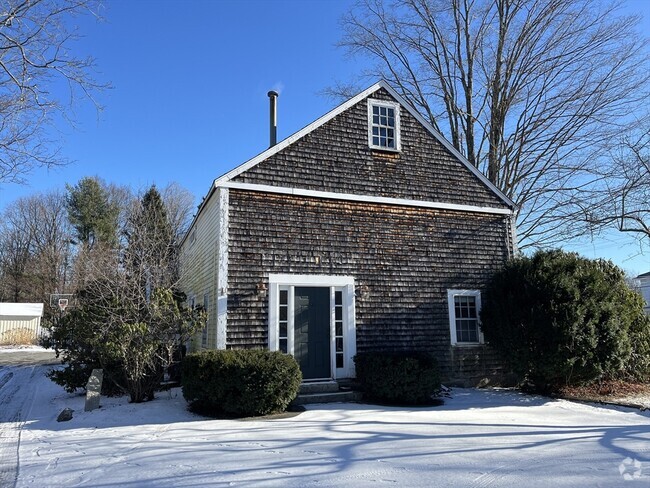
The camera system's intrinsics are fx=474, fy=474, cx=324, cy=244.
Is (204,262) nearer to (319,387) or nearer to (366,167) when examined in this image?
(319,387)

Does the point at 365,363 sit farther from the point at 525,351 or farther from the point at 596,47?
the point at 596,47

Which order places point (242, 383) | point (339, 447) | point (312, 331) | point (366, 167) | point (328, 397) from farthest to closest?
1. point (366, 167)
2. point (312, 331)
3. point (328, 397)
4. point (242, 383)
5. point (339, 447)

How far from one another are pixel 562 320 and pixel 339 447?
5.95 metres

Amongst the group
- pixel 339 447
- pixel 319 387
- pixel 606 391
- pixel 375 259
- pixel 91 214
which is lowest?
pixel 606 391

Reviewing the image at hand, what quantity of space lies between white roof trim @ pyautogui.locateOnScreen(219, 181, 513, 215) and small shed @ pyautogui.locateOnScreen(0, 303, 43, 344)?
1078 inches

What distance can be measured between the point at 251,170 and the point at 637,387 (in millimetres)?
10580

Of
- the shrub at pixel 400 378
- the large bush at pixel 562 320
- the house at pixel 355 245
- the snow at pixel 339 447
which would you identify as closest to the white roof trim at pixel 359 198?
the house at pixel 355 245

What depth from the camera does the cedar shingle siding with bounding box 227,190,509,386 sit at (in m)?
9.80

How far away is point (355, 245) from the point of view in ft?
35.5

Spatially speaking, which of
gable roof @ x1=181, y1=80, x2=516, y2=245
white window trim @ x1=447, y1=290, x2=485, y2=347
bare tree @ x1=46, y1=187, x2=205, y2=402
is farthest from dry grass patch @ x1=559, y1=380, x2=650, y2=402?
bare tree @ x1=46, y1=187, x2=205, y2=402

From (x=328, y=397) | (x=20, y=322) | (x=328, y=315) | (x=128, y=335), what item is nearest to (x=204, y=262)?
(x=328, y=315)

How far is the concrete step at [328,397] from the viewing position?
901 centimetres

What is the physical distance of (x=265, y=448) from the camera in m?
5.75

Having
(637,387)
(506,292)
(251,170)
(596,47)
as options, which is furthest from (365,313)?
(596,47)
